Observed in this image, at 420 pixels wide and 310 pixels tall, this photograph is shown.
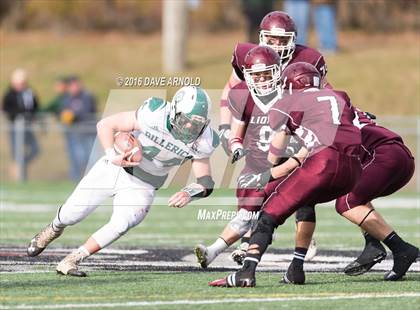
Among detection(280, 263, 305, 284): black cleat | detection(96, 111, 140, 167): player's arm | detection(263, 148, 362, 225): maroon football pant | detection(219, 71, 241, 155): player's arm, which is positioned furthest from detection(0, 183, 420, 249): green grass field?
detection(263, 148, 362, 225): maroon football pant

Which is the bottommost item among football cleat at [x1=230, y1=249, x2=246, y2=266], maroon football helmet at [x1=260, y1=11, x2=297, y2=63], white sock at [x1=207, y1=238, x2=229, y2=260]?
football cleat at [x1=230, y1=249, x2=246, y2=266]

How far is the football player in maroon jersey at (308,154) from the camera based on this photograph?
20.4 feet

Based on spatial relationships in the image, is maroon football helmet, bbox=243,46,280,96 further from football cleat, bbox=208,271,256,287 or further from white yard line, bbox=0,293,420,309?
white yard line, bbox=0,293,420,309

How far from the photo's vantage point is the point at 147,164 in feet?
22.9

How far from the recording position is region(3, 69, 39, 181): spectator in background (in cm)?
1625

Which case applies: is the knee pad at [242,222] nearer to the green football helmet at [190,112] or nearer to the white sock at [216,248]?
the white sock at [216,248]

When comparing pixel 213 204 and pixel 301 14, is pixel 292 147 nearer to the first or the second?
pixel 213 204

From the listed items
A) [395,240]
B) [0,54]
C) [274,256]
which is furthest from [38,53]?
[395,240]

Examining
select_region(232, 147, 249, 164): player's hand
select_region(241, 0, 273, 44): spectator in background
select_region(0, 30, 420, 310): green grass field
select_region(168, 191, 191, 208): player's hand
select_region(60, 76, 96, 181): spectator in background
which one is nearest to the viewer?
select_region(0, 30, 420, 310): green grass field

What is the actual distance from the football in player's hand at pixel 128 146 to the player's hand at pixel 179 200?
0.38m

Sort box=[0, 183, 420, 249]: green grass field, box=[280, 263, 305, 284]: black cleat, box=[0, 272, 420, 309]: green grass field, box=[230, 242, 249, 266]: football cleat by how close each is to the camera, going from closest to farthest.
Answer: box=[0, 272, 420, 309]: green grass field < box=[280, 263, 305, 284]: black cleat < box=[230, 242, 249, 266]: football cleat < box=[0, 183, 420, 249]: green grass field

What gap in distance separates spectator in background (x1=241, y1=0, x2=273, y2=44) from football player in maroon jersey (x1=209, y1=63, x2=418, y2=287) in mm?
12167

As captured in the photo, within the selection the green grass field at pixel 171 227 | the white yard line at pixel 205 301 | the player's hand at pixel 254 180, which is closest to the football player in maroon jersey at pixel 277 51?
the player's hand at pixel 254 180

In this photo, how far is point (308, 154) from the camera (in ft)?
20.9
